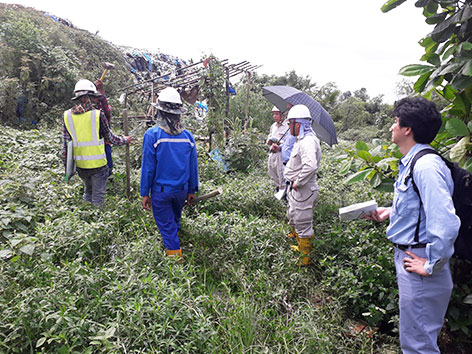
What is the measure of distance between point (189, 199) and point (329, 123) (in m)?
2.56

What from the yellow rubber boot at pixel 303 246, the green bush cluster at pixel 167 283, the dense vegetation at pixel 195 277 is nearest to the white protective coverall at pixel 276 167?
the dense vegetation at pixel 195 277

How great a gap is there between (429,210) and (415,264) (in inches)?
13.2

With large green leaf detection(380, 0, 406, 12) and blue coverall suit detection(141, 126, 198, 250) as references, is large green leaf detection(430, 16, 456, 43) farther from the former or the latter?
blue coverall suit detection(141, 126, 198, 250)

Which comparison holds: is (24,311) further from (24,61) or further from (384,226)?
(24,61)

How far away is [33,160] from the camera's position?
16.0 ft

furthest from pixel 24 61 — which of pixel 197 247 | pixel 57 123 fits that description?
pixel 197 247

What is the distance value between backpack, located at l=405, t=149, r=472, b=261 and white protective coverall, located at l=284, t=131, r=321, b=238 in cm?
174

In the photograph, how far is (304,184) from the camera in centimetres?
351

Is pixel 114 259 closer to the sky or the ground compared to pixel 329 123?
closer to the ground

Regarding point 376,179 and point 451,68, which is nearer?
point 451,68

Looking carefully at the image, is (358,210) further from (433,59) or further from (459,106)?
(433,59)

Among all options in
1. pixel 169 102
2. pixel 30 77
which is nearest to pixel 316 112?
pixel 169 102

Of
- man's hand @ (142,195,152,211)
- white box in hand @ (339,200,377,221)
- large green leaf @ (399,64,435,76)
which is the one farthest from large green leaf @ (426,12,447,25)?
man's hand @ (142,195,152,211)

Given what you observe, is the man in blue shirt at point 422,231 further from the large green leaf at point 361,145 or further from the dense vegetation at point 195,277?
the dense vegetation at point 195,277
